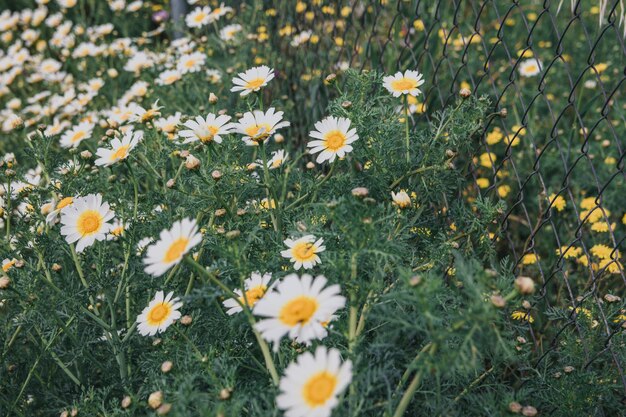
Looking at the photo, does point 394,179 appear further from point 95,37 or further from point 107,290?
point 95,37

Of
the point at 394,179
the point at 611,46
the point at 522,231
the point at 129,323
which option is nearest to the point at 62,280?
the point at 129,323

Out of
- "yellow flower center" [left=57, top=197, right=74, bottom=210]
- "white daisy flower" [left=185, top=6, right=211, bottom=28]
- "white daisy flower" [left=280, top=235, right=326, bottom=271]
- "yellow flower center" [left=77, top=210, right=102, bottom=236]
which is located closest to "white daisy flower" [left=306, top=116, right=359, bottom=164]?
"white daisy flower" [left=280, top=235, right=326, bottom=271]

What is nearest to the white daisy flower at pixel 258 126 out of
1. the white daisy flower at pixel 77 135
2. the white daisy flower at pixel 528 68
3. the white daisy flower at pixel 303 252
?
the white daisy flower at pixel 303 252

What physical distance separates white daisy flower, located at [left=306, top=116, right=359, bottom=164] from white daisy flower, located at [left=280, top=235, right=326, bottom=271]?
0.21 m

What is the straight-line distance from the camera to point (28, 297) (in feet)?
4.99

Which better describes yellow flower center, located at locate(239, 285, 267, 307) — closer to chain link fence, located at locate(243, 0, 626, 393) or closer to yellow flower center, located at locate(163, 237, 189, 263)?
yellow flower center, located at locate(163, 237, 189, 263)

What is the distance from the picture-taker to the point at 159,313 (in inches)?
56.1

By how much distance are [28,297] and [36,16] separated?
364 cm

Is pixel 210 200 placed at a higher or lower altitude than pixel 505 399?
higher

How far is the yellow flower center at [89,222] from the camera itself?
145cm

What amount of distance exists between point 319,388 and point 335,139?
0.69 m

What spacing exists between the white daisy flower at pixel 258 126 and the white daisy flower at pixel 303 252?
0.27m

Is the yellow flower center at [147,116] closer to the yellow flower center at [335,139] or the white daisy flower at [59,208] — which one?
the white daisy flower at [59,208]

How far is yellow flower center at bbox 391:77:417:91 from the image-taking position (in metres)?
1.58
